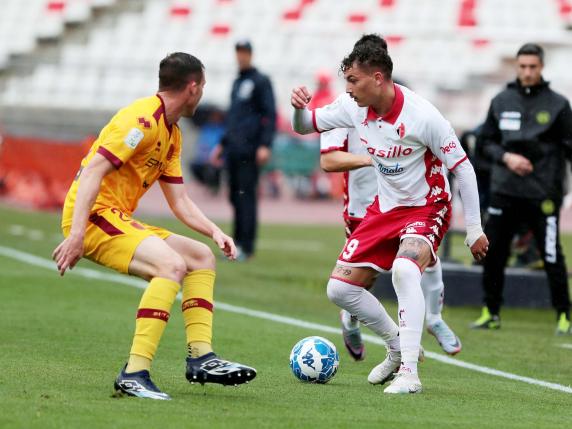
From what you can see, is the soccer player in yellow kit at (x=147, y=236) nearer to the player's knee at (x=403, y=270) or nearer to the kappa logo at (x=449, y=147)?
the player's knee at (x=403, y=270)

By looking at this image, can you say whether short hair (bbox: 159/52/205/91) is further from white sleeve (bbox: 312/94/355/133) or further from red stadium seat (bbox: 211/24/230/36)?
red stadium seat (bbox: 211/24/230/36)

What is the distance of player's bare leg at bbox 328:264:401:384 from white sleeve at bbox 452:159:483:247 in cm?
63

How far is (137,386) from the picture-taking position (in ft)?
21.5

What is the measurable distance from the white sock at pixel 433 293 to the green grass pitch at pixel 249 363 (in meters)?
0.34

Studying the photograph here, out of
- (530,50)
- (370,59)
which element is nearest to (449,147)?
(370,59)

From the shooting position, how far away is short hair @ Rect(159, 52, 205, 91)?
6.87 meters

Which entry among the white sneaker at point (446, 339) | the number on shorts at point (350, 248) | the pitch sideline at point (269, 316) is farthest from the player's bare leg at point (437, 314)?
the number on shorts at point (350, 248)

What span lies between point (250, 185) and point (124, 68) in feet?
37.6

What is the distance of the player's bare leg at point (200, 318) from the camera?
6773 millimetres

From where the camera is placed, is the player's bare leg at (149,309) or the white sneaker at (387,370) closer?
the player's bare leg at (149,309)

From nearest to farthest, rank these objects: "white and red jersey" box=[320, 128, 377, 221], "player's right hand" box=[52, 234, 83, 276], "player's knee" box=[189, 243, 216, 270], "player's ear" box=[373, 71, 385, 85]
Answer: "player's right hand" box=[52, 234, 83, 276]
"player's knee" box=[189, 243, 216, 270]
"player's ear" box=[373, 71, 385, 85]
"white and red jersey" box=[320, 128, 377, 221]

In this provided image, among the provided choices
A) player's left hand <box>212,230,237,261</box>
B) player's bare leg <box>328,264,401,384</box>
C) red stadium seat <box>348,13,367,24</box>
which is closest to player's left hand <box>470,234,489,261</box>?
player's bare leg <box>328,264,401,384</box>

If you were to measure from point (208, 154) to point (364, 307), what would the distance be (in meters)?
19.4

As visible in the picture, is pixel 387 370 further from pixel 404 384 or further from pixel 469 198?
pixel 469 198
